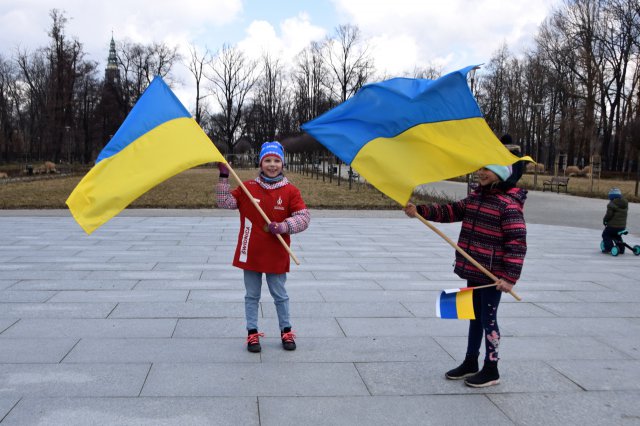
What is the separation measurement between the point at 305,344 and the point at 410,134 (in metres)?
1.97

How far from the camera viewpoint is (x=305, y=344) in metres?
4.80

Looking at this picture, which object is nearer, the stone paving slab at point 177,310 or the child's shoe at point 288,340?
the child's shoe at point 288,340

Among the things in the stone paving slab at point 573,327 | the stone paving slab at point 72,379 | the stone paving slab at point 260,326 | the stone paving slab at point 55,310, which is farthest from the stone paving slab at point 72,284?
the stone paving slab at point 573,327

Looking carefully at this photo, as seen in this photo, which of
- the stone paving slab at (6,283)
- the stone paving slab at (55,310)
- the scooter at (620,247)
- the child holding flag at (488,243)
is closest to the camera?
the child holding flag at (488,243)

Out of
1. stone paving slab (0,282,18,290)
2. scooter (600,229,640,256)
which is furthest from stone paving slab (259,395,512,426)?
scooter (600,229,640,256)

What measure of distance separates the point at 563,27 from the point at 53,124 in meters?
48.5

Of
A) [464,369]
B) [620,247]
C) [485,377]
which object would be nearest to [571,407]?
[485,377]

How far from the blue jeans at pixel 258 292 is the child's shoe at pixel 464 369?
1.37 meters

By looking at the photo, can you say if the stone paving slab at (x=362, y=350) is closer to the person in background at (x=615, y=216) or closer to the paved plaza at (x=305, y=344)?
the paved plaza at (x=305, y=344)

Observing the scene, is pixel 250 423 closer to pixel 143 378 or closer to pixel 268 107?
pixel 143 378

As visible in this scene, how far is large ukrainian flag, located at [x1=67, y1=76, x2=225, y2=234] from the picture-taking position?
4.27 meters

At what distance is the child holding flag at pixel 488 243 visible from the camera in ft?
12.2

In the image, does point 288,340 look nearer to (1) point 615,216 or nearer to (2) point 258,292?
(2) point 258,292

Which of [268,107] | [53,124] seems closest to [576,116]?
[268,107]
